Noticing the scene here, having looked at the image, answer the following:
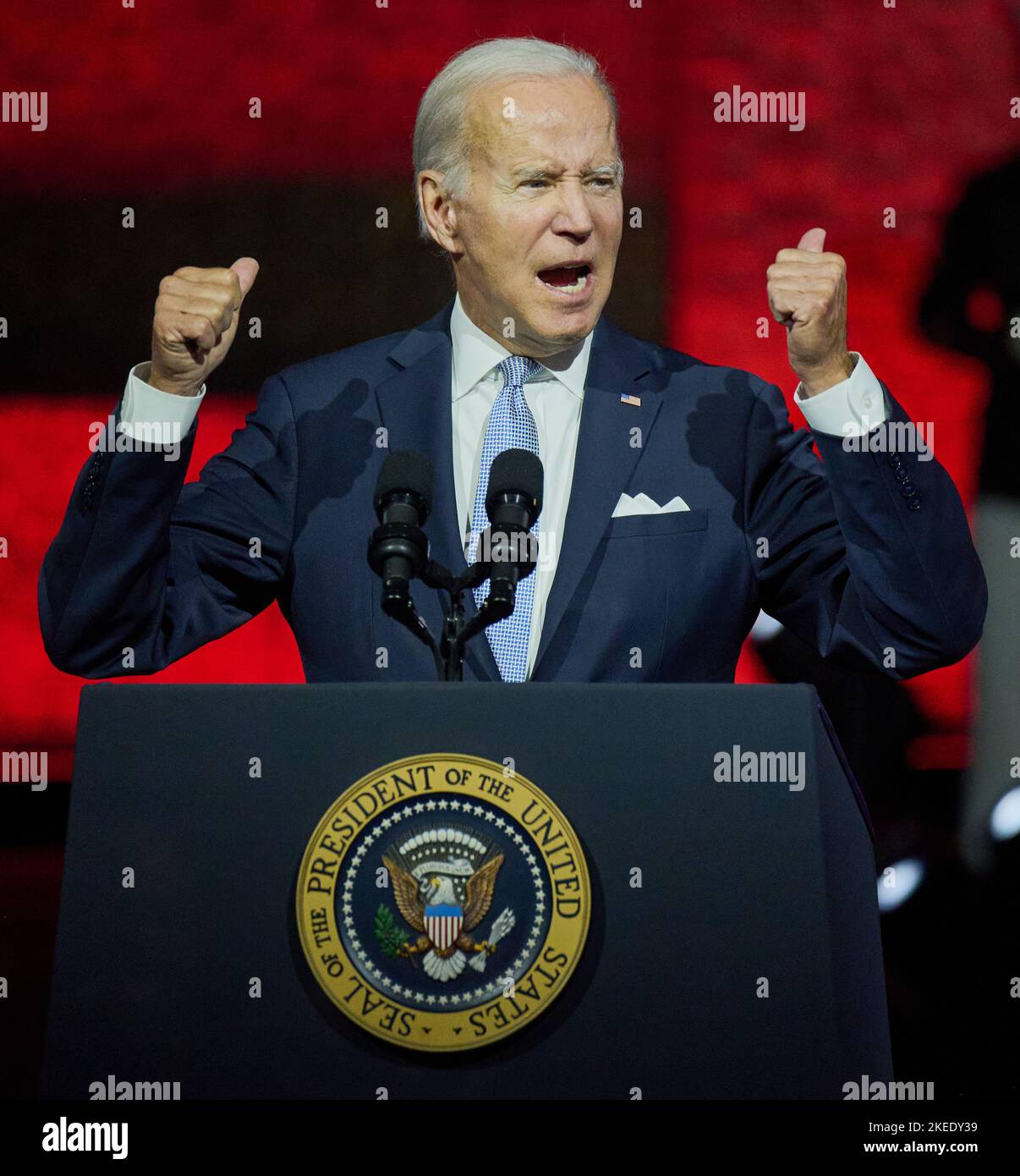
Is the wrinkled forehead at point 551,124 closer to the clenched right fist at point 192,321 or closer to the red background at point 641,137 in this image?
the clenched right fist at point 192,321

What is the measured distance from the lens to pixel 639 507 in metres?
1.88

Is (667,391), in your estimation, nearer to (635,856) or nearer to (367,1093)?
(635,856)

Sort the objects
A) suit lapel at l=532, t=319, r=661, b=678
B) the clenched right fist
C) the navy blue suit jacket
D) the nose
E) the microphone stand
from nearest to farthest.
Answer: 1. the microphone stand
2. the clenched right fist
3. the navy blue suit jacket
4. suit lapel at l=532, t=319, r=661, b=678
5. the nose

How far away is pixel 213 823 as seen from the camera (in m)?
1.29

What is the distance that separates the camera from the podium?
1241mm

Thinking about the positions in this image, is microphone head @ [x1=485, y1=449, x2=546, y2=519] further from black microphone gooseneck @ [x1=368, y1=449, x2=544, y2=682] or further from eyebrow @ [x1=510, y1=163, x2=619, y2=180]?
eyebrow @ [x1=510, y1=163, x2=619, y2=180]

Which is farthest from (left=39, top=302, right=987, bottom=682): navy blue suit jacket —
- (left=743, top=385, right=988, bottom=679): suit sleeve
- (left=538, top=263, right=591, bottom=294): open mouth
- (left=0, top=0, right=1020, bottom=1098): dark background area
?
(left=0, top=0, right=1020, bottom=1098): dark background area

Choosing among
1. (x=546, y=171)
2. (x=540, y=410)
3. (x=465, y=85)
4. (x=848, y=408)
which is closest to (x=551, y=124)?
(x=546, y=171)

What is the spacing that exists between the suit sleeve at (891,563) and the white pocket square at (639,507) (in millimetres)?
176

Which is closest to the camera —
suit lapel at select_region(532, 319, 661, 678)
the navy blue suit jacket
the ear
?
the navy blue suit jacket

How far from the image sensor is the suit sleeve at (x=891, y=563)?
5.27 ft

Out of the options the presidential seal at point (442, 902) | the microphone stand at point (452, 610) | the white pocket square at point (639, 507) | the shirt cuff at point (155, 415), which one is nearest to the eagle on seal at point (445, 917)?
the presidential seal at point (442, 902)

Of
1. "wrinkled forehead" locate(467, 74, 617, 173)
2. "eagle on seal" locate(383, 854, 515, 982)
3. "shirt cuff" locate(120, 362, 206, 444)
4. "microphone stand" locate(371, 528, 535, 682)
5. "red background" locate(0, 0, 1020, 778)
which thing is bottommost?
"eagle on seal" locate(383, 854, 515, 982)

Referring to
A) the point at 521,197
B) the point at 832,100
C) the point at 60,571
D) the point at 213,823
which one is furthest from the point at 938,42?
the point at 213,823
